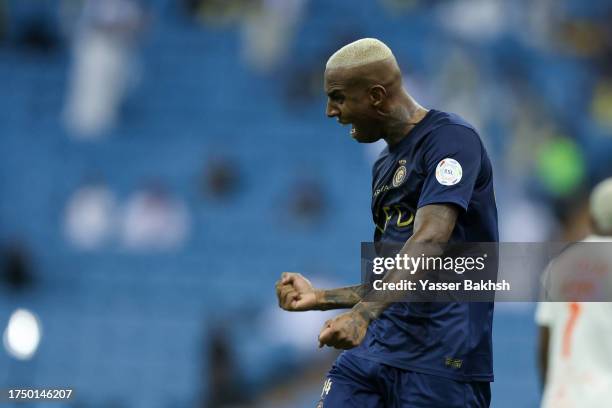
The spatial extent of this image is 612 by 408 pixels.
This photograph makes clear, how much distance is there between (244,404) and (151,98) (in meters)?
5.68

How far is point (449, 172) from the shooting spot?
383cm

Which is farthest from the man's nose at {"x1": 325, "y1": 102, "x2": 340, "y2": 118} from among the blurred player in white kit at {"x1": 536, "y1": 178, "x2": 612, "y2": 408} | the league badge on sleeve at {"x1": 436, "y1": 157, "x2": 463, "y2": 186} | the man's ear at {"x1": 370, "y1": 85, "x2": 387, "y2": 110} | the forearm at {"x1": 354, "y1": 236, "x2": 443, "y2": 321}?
the blurred player in white kit at {"x1": 536, "y1": 178, "x2": 612, "y2": 408}

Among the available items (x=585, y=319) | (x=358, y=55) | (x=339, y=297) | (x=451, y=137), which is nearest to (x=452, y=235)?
(x=451, y=137)

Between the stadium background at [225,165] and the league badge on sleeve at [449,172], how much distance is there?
23.2ft

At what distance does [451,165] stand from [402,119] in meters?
0.39

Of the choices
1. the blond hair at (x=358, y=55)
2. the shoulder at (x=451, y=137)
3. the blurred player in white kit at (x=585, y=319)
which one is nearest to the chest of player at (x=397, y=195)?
the shoulder at (x=451, y=137)

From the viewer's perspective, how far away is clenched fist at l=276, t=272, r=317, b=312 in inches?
149

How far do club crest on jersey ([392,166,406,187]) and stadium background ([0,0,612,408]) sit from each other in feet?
22.2

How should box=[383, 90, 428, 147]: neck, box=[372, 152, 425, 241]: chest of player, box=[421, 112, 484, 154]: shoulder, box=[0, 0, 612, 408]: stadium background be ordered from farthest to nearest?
box=[0, 0, 612, 408]: stadium background → box=[383, 90, 428, 147]: neck → box=[372, 152, 425, 241]: chest of player → box=[421, 112, 484, 154]: shoulder

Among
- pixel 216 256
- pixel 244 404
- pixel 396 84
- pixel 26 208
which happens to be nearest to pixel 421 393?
pixel 396 84

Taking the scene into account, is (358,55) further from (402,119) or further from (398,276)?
(398,276)

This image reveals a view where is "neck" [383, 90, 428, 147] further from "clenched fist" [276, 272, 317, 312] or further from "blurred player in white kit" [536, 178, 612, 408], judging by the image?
"blurred player in white kit" [536, 178, 612, 408]

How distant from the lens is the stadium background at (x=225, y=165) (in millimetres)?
11414

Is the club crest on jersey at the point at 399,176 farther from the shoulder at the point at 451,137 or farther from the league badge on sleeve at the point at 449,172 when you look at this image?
the league badge on sleeve at the point at 449,172
